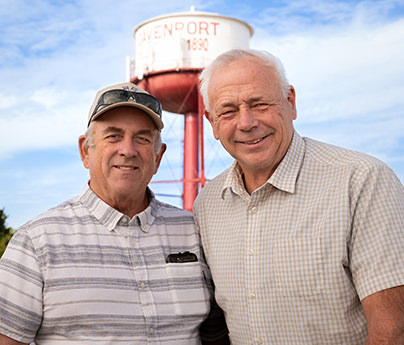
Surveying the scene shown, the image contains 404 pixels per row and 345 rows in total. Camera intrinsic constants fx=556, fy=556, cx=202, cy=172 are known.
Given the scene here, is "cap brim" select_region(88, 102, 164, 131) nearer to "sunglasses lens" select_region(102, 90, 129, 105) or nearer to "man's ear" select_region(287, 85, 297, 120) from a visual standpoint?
"sunglasses lens" select_region(102, 90, 129, 105)

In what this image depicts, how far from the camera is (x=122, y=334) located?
2.86m

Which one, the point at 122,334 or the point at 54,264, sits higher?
the point at 54,264

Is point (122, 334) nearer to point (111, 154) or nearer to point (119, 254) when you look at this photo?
point (119, 254)

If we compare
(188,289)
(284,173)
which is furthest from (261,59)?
(188,289)

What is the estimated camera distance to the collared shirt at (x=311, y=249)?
2705mm

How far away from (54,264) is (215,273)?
929mm

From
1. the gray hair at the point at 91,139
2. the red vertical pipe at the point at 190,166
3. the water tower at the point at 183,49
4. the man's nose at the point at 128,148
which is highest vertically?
the water tower at the point at 183,49

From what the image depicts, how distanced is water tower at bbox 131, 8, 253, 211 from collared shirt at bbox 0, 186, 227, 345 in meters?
15.9

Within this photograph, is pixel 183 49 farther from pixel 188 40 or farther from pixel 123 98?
pixel 123 98

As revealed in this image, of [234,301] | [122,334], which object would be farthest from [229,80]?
[122,334]

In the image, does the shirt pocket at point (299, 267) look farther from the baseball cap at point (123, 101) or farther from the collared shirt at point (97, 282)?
the baseball cap at point (123, 101)

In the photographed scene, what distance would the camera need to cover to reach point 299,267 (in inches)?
112

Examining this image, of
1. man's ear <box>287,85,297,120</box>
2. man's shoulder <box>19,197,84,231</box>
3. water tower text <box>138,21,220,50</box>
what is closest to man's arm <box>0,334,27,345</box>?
man's shoulder <box>19,197,84,231</box>

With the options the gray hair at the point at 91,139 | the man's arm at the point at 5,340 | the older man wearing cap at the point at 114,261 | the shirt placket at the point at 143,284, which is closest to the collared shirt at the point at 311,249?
the older man wearing cap at the point at 114,261
